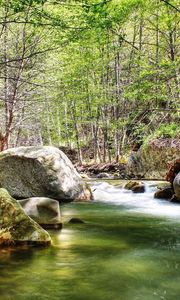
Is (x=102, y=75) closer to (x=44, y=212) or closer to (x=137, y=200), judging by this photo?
(x=137, y=200)

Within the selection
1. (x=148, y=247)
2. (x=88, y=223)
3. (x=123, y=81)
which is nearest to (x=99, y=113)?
(x=123, y=81)

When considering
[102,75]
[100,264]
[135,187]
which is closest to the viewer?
[100,264]

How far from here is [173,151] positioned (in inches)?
604

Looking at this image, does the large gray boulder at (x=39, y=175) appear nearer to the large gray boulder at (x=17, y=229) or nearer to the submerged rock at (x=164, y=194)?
the submerged rock at (x=164, y=194)

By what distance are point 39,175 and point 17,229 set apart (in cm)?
473

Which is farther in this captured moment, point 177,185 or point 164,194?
point 164,194

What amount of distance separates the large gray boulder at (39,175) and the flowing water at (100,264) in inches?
96.5

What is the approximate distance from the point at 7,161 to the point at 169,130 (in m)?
4.42

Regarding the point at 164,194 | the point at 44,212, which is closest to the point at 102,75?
the point at 164,194

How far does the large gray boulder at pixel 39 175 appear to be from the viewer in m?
9.63

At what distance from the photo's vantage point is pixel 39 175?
9.76m

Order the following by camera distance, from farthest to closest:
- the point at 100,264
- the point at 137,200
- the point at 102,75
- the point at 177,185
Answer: the point at 102,75 → the point at 137,200 → the point at 177,185 → the point at 100,264

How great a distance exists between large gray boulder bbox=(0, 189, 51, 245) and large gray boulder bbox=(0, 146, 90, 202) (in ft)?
14.3

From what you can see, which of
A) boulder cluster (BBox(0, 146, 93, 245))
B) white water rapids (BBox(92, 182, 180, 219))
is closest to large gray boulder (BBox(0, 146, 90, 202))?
boulder cluster (BBox(0, 146, 93, 245))
